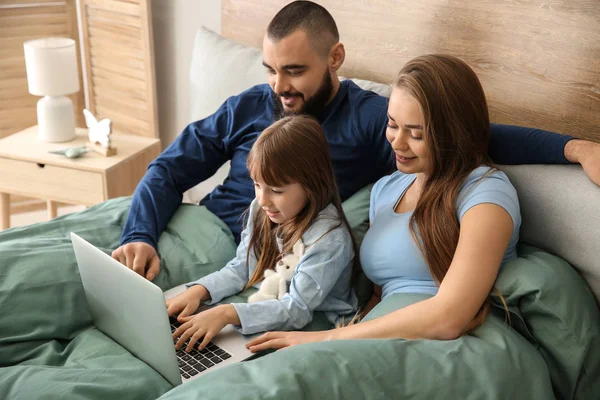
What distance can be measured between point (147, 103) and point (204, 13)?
41 cm

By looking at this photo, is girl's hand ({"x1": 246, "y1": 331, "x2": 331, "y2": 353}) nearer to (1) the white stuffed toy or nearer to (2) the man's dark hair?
(1) the white stuffed toy

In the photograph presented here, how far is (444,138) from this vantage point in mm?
1373

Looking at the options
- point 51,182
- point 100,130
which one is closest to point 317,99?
point 100,130

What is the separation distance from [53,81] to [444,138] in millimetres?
1564

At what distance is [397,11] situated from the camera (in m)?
1.99

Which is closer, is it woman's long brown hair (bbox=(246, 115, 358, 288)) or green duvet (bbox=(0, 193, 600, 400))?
green duvet (bbox=(0, 193, 600, 400))

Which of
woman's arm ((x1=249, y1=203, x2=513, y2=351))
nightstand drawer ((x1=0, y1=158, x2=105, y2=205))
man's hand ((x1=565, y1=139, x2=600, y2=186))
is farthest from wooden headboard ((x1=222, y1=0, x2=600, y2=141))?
nightstand drawer ((x1=0, y1=158, x2=105, y2=205))

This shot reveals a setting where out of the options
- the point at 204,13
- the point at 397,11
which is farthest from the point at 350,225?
the point at 204,13

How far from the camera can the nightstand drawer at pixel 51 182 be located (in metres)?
2.37

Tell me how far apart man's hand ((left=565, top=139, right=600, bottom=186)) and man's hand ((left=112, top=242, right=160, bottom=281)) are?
3.08ft

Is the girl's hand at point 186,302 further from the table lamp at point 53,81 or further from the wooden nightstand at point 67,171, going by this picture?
the table lamp at point 53,81

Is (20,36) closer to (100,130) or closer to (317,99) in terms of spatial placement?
(100,130)

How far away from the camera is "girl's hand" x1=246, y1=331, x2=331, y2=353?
53.6 inches

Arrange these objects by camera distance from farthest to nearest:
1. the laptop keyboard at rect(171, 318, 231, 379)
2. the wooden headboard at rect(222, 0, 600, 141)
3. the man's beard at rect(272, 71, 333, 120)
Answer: the man's beard at rect(272, 71, 333, 120) < the wooden headboard at rect(222, 0, 600, 141) < the laptop keyboard at rect(171, 318, 231, 379)
